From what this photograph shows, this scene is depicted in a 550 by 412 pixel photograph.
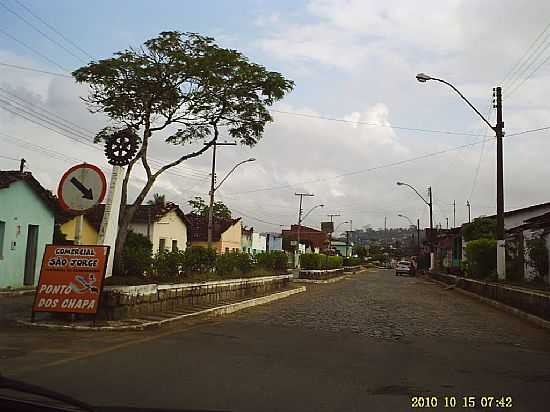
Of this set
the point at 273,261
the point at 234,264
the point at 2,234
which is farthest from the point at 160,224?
the point at 2,234

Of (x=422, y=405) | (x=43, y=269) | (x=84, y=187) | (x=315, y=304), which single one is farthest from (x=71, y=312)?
(x=315, y=304)

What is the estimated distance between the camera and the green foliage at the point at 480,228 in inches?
1797

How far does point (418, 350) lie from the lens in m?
10.7

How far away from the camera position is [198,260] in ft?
63.1

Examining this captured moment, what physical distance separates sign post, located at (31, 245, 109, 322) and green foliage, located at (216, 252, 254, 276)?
946 cm

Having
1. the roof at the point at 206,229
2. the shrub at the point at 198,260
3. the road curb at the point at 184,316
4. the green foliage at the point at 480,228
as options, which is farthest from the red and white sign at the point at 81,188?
the roof at the point at 206,229

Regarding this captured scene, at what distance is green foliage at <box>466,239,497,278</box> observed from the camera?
30453 millimetres

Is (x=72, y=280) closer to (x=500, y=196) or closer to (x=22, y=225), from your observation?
(x=22, y=225)

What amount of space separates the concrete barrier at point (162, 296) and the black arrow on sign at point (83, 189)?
2116mm

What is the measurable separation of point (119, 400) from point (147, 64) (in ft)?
35.9

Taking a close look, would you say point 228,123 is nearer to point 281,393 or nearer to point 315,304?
point 315,304

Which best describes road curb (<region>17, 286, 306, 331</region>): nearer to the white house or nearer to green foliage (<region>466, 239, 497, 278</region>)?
green foliage (<region>466, 239, 497, 278</region>)
